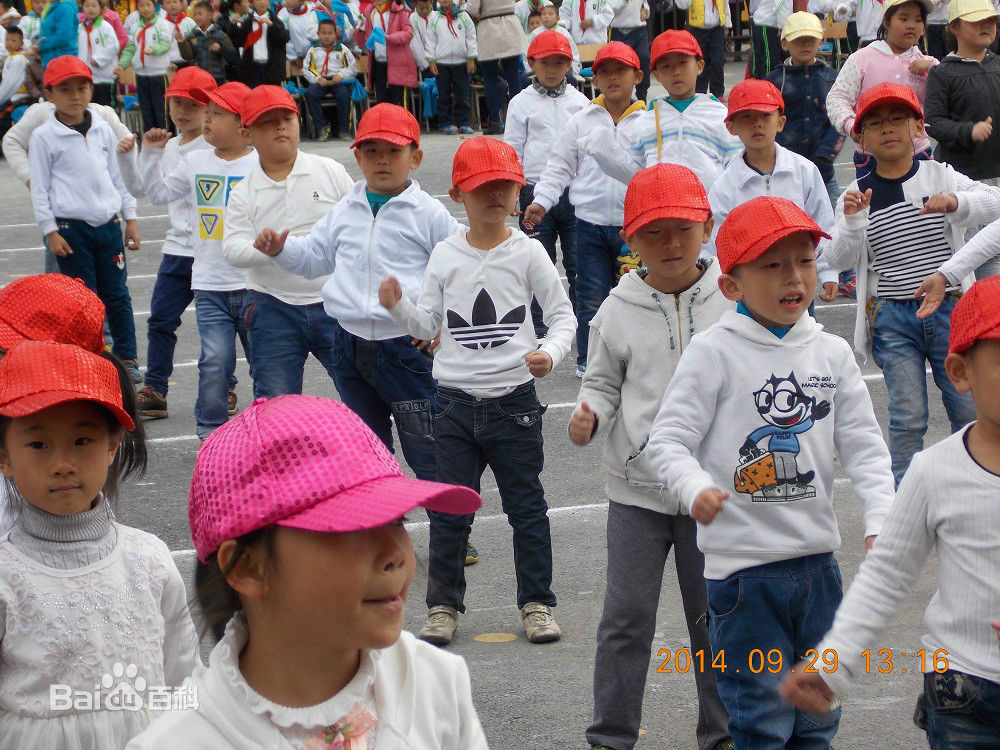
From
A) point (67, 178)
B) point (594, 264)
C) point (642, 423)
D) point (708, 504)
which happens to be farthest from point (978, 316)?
point (67, 178)

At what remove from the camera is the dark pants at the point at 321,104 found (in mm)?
21922

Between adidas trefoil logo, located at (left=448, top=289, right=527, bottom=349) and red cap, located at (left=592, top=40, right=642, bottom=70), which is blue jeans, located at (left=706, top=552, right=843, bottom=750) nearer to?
adidas trefoil logo, located at (left=448, top=289, right=527, bottom=349)

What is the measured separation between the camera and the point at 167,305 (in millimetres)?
9156

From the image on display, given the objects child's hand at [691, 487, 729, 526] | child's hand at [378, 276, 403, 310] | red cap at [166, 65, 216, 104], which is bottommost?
child's hand at [691, 487, 729, 526]

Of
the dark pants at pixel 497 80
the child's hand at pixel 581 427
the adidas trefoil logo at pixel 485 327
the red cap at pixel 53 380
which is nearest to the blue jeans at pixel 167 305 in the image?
the adidas trefoil logo at pixel 485 327

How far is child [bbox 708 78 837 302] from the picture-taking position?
24.9ft

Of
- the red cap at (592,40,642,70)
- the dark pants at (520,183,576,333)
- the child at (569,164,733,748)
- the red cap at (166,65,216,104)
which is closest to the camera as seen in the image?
the child at (569,164,733,748)

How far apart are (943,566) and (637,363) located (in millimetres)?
1460

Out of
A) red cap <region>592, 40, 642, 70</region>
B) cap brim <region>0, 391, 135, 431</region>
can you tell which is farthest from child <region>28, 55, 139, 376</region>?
cap brim <region>0, 391, 135, 431</region>

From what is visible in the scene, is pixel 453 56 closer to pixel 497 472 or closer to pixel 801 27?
pixel 801 27

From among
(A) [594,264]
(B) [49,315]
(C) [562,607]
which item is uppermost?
(B) [49,315]

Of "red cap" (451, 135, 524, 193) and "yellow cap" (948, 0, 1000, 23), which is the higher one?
"yellow cap" (948, 0, 1000, 23)

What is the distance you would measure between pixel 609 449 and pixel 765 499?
0.81 m

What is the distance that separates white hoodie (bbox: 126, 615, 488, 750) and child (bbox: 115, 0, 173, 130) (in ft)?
67.5
